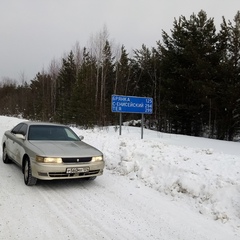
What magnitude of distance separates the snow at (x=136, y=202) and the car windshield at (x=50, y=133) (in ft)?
3.73

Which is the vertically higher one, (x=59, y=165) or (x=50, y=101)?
(x=50, y=101)

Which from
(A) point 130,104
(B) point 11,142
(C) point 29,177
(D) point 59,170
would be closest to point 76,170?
(D) point 59,170

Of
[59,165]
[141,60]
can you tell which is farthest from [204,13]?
[59,165]

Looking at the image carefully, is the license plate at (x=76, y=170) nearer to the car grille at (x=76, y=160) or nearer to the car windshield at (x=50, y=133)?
the car grille at (x=76, y=160)

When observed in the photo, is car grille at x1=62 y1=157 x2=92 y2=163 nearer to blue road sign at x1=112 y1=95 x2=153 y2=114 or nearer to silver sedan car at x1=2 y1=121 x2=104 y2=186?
silver sedan car at x1=2 y1=121 x2=104 y2=186

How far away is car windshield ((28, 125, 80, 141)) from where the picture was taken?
22.5ft

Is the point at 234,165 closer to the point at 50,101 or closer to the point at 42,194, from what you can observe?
the point at 42,194

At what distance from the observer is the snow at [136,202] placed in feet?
13.0

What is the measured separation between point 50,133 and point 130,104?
Answer: 6508mm

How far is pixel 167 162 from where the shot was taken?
6.98 m

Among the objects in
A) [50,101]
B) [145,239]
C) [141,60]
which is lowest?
[145,239]

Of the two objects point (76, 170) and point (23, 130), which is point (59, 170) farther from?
point (23, 130)

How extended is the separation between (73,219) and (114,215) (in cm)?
72

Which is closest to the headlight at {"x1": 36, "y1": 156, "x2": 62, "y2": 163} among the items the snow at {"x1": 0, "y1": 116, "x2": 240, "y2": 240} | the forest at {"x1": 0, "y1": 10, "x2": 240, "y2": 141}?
the snow at {"x1": 0, "y1": 116, "x2": 240, "y2": 240}
